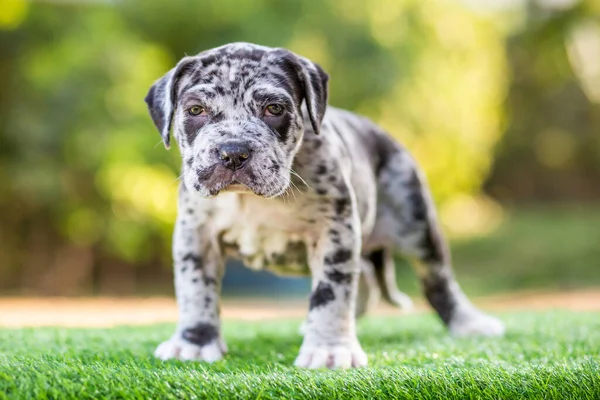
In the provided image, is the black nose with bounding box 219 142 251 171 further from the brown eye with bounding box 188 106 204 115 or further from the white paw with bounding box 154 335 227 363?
the white paw with bounding box 154 335 227 363

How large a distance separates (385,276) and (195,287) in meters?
2.14

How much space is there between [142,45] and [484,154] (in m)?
10.5

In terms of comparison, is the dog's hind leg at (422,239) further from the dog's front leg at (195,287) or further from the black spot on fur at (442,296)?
the dog's front leg at (195,287)

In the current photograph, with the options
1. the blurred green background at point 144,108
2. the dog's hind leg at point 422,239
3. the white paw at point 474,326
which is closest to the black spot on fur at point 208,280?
the dog's hind leg at point 422,239

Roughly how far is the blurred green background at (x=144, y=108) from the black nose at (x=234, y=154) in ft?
40.7

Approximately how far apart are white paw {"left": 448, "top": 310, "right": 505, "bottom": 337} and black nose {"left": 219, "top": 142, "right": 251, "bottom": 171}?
104 inches

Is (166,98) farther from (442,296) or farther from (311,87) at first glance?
(442,296)

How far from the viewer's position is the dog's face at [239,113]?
4059 millimetres

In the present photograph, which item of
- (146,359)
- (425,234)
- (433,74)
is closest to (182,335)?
(146,359)

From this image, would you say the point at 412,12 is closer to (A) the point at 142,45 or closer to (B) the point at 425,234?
(A) the point at 142,45

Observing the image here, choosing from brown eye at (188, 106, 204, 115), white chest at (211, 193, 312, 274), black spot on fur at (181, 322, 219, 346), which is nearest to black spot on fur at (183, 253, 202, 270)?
white chest at (211, 193, 312, 274)

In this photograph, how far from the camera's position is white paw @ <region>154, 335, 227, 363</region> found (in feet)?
14.9

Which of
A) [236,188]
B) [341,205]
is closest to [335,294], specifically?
[341,205]

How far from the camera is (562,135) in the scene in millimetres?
30812
